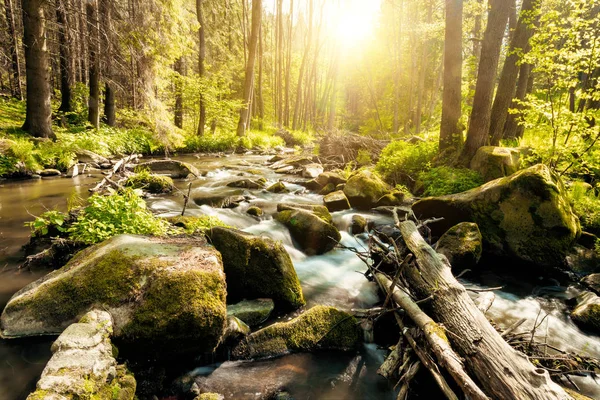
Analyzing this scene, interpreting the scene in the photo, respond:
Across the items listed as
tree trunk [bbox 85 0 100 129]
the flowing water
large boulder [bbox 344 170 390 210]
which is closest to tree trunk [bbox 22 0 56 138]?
tree trunk [bbox 85 0 100 129]

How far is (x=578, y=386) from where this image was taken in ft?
10.8

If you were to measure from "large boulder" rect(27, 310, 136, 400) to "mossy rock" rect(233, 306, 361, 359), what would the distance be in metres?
1.28

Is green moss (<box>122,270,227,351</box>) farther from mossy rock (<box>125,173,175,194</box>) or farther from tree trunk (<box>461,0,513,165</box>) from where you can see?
tree trunk (<box>461,0,513,165</box>)

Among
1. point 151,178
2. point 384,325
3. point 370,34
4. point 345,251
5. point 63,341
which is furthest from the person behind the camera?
point 370,34

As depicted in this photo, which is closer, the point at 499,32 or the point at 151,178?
the point at 499,32

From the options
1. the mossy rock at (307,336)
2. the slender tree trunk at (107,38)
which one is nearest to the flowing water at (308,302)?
the mossy rock at (307,336)

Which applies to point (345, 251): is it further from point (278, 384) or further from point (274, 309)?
point (278, 384)

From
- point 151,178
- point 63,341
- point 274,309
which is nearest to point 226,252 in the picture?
point 274,309

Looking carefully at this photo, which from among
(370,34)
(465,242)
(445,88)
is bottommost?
(465,242)

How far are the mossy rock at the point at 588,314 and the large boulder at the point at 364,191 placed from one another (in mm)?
5318

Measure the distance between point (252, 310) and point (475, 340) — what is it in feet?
8.42

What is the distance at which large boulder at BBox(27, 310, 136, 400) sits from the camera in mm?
1998

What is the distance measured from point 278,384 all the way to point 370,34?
1484 inches

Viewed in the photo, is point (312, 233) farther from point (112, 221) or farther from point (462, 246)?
point (112, 221)
